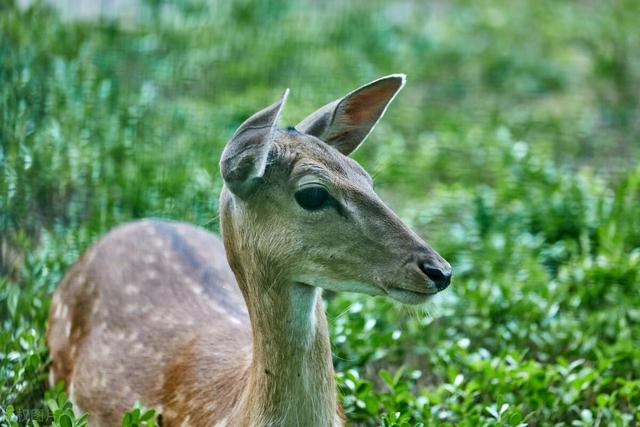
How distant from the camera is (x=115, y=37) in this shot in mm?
7129

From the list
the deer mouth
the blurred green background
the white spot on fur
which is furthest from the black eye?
the white spot on fur

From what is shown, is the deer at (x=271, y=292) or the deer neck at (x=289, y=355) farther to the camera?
the deer neck at (x=289, y=355)

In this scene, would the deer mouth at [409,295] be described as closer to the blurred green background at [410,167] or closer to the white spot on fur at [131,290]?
the blurred green background at [410,167]

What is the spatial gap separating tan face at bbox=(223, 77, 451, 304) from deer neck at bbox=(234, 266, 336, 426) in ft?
0.25

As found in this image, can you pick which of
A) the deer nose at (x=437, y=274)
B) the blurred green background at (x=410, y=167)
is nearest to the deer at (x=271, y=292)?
the deer nose at (x=437, y=274)

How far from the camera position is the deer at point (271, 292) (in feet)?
10.1

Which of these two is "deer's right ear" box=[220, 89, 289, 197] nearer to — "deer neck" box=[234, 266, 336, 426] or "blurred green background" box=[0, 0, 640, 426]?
"deer neck" box=[234, 266, 336, 426]

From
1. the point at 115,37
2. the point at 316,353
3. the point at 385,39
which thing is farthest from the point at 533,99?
the point at 316,353

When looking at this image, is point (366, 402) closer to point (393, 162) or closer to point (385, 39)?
point (393, 162)

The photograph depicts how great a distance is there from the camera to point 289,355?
3197mm

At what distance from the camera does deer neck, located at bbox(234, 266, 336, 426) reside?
3.18 metres

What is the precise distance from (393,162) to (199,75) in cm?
146

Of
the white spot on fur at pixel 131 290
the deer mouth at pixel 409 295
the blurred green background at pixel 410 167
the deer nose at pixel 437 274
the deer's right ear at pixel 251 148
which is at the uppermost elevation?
the deer's right ear at pixel 251 148

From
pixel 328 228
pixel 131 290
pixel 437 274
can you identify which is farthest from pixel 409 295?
pixel 131 290
